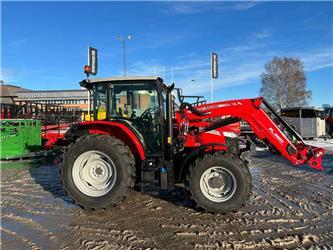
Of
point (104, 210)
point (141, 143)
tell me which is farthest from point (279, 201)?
point (104, 210)

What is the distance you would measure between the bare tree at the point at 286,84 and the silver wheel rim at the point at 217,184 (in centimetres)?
4279

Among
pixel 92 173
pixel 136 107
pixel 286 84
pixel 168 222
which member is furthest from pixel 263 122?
pixel 286 84

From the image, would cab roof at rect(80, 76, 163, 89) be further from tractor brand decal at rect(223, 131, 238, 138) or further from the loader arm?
tractor brand decal at rect(223, 131, 238, 138)

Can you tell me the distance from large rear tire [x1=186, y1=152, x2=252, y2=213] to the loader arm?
915 millimetres

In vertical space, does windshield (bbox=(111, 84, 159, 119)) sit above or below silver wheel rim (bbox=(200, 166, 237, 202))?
above

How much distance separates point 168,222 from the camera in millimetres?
5293

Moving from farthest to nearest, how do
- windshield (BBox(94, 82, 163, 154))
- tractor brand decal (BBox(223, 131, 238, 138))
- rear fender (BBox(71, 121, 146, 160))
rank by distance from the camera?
tractor brand decal (BBox(223, 131, 238, 138))
windshield (BBox(94, 82, 163, 154))
rear fender (BBox(71, 121, 146, 160))

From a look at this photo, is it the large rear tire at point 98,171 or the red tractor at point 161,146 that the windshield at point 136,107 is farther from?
the large rear tire at point 98,171

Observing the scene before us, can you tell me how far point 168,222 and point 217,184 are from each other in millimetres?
1000

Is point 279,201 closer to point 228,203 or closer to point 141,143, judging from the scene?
point 228,203

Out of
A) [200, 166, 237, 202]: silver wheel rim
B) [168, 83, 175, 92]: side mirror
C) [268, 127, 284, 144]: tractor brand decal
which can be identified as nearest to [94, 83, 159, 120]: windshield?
[168, 83, 175, 92]: side mirror

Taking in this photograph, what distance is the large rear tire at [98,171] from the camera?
587 centimetres

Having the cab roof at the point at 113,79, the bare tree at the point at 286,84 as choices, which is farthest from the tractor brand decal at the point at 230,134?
the bare tree at the point at 286,84

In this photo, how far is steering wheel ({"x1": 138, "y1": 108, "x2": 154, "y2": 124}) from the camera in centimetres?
625
